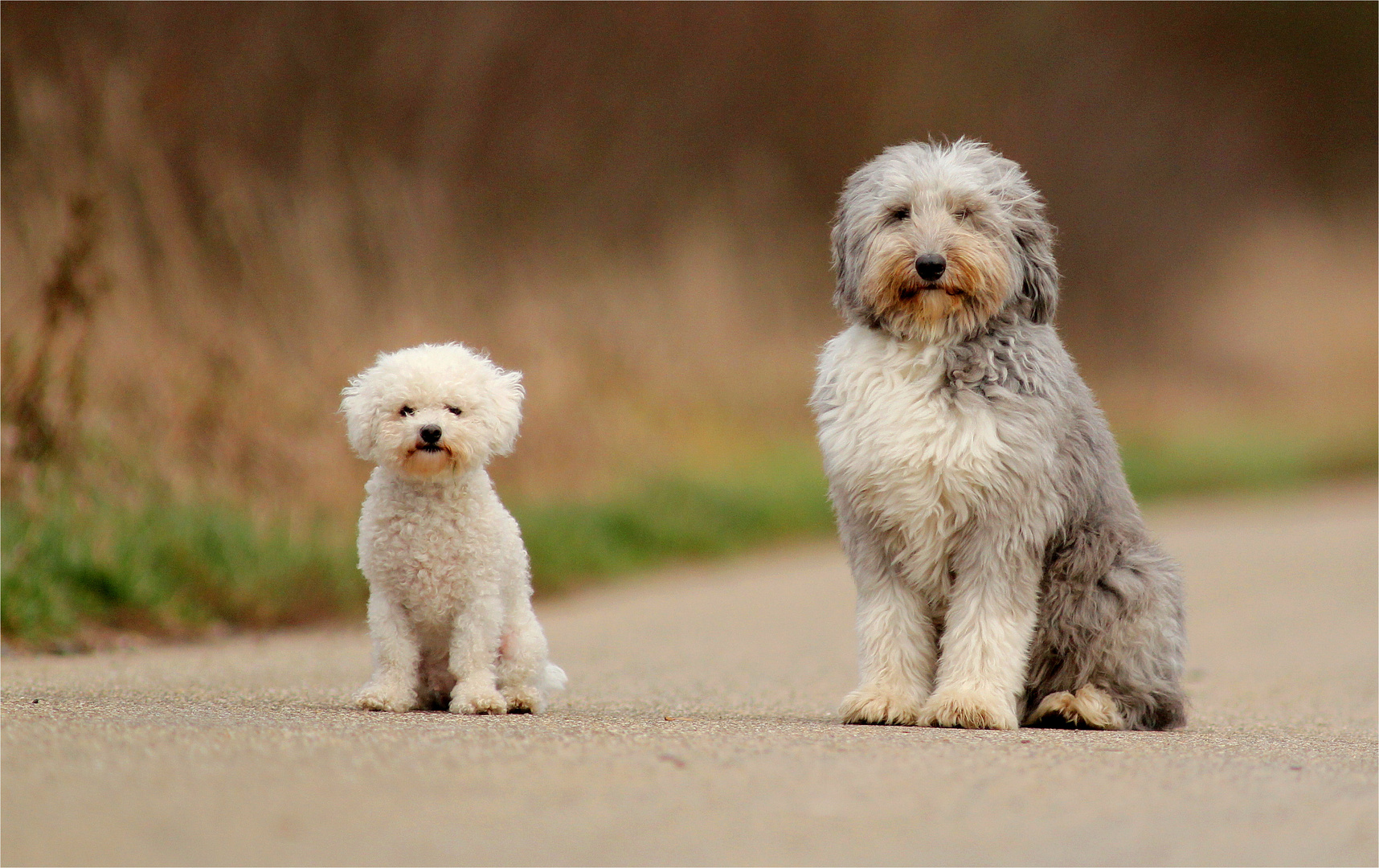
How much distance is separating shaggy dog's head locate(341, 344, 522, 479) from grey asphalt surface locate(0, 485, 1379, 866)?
870mm

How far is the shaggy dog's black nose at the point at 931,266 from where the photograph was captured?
535 cm

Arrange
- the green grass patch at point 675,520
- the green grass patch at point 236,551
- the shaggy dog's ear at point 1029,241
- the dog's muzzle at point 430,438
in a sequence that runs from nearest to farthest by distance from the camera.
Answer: the dog's muzzle at point 430,438
the shaggy dog's ear at point 1029,241
the green grass patch at point 236,551
the green grass patch at point 675,520

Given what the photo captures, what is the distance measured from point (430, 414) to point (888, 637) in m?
1.74

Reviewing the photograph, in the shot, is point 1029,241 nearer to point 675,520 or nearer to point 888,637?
point 888,637

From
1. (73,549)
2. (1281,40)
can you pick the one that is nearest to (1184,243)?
(1281,40)

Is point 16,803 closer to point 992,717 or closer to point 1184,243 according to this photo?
point 992,717

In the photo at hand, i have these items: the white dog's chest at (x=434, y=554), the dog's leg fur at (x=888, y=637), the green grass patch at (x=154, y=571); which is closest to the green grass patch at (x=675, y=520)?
the green grass patch at (x=154, y=571)

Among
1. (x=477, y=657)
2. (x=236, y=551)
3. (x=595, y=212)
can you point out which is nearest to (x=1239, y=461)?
(x=595, y=212)

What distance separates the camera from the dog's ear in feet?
18.3

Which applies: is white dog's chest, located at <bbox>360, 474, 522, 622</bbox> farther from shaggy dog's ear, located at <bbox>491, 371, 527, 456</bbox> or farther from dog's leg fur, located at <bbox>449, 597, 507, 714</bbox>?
shaggy dog's ear, located at <bbox>491, 371, 527, 456</bbox>

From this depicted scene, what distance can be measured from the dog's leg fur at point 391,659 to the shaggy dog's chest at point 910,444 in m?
1.57

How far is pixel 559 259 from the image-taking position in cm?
1523

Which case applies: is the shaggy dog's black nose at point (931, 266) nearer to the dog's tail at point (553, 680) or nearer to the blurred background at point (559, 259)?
the dog's tail at point (553, 680)

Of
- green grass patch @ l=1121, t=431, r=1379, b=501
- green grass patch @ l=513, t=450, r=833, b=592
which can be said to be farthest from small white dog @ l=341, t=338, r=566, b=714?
green grass patch @ l=1121, t=431, r=1379, b=501
